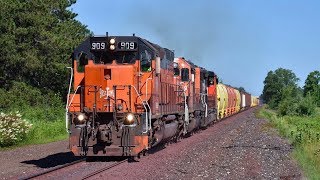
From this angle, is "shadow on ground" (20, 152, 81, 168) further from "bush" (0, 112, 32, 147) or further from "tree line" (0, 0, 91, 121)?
"tree line" (0, 0, 91, 121)

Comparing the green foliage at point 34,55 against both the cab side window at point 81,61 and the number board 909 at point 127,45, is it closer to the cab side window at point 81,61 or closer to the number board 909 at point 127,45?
the cab side window at point 81,61

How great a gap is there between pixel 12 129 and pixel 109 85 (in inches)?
285

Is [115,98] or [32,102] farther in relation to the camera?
[32,102]

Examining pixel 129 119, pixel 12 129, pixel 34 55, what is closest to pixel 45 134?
pixel 12 129

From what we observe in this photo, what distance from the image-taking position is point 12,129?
18922 millimetres

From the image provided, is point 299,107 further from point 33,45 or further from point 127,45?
point 127,45

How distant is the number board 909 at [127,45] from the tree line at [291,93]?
139 ft

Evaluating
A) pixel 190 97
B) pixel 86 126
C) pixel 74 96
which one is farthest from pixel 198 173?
pixel 190 97

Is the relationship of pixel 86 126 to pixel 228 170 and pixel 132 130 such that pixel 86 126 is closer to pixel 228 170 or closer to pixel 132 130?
pixel 132 130

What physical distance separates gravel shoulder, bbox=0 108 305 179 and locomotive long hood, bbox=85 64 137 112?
5.84ft

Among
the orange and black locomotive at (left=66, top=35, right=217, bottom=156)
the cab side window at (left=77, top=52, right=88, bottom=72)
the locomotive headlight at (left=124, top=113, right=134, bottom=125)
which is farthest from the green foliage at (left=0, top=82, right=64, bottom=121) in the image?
the locomotive headlight at (left=124, top=113, right=134, bottom=125)

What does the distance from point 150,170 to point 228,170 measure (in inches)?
74.0

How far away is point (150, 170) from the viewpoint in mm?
11727

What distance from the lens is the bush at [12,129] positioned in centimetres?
1848
